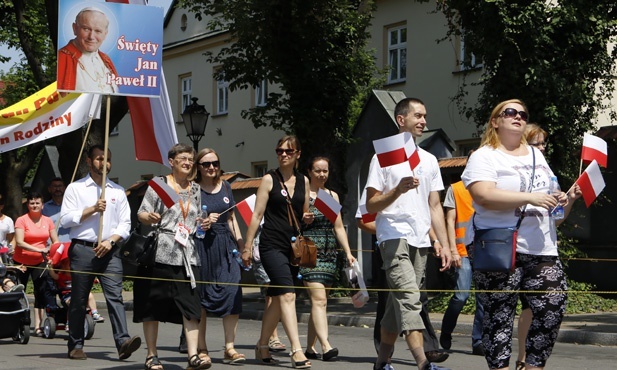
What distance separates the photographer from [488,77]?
1853cm

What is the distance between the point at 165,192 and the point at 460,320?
22.8 feet

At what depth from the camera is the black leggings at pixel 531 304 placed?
665 cm

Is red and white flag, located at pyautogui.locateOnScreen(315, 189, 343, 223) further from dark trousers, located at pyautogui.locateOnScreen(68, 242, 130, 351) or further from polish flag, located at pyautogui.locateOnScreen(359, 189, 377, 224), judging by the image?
dark trousers, located at pyautogui.locateOnScreen(68, 242, 130, 351)

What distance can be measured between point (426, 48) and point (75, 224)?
19.5 meters

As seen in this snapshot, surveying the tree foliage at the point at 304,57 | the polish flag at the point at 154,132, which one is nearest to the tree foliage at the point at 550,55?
the tree foliage at the point at 304,57

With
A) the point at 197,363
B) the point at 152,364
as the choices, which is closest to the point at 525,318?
the point at 197,363

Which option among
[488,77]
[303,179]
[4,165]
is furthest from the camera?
[4,165]

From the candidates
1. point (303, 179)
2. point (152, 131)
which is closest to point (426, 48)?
point (152, 131)

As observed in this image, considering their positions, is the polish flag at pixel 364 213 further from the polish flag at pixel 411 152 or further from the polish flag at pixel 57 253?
the polish flag at pixel 57 253

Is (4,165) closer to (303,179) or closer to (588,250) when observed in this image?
(588,250)

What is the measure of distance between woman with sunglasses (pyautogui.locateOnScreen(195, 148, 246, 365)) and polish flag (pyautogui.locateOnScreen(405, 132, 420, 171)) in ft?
7.54

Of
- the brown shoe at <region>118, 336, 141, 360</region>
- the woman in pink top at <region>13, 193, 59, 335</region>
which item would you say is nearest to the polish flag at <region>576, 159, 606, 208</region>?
the brown shoe at <region>118, 336, 141, 360</region>

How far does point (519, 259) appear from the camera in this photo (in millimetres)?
6707

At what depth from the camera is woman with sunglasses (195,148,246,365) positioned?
388 inches
